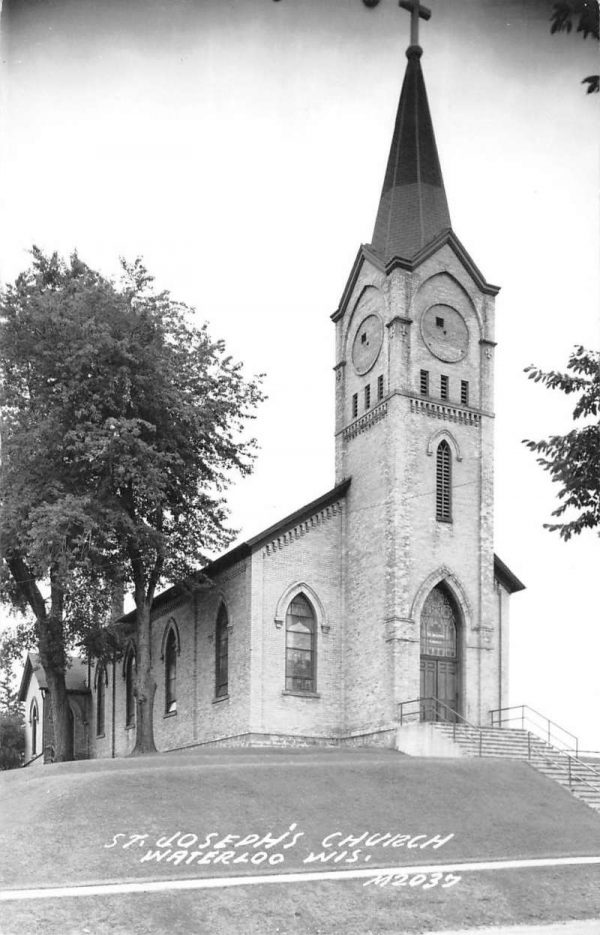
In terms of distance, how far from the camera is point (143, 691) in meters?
33.8

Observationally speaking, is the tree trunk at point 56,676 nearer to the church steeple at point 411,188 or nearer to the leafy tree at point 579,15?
the church steeple at point 411,188

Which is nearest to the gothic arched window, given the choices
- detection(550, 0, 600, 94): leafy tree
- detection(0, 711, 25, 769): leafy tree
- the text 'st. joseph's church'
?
the text 'st. joseph's church'

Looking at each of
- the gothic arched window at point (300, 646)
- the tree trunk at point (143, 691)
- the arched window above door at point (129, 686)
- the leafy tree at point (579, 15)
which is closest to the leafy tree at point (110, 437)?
the tree trunk at point (143, 691)

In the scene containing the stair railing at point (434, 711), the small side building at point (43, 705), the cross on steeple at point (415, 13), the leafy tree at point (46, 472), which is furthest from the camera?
the small side building at point (43, 705)

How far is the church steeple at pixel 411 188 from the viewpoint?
3766 centimetres

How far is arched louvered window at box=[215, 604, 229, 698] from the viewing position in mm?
36312

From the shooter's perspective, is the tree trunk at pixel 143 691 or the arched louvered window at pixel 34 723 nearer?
the tree trunk at pixel 143 691

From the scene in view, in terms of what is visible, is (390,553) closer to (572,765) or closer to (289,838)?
(572,765)

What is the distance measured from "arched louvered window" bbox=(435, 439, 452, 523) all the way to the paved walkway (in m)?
19.8

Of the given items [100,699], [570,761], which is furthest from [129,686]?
[570,761]

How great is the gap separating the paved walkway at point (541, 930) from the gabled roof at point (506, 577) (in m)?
21.4

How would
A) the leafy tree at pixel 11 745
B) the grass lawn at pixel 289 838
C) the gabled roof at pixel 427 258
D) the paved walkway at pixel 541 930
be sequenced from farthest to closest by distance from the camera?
the leafy tree at pixel 11 745 → the gabled roof at pixel 427 258 → the grass lawn at pixel 289 838 → the paved walkway at pixel 541 930

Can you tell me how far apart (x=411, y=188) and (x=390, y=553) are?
13413mm

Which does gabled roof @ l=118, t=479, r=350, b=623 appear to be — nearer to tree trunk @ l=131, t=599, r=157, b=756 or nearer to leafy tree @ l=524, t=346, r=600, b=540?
tree trunk @ l=131, t=599, r=157, b=756
